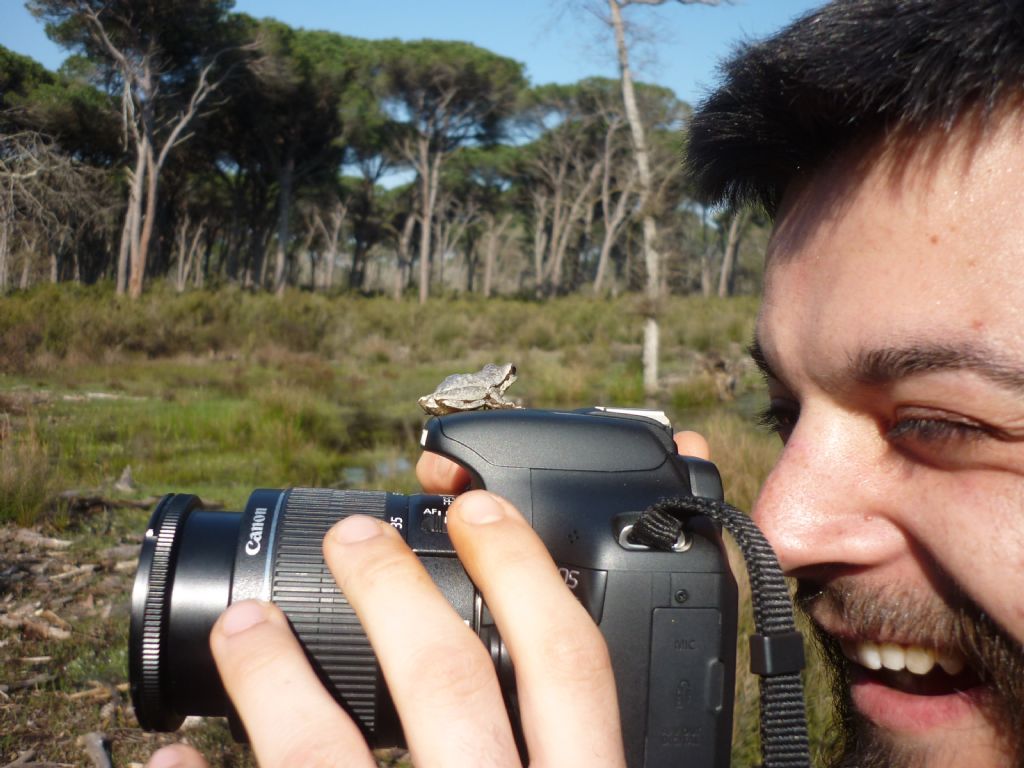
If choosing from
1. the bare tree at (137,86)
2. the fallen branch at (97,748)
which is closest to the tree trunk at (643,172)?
the bare tree at (137,86)

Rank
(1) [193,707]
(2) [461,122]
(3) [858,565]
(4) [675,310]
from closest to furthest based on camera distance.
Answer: (3) [858,565] → (1) [193,707] → (4) [675,310] → (2) [461,122]

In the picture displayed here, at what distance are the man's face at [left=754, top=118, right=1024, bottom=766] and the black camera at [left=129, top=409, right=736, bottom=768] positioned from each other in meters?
0.13

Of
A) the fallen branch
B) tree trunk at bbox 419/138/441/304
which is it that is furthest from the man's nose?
tree trunk at bbox 419/138/441/304

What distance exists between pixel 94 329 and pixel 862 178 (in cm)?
1038

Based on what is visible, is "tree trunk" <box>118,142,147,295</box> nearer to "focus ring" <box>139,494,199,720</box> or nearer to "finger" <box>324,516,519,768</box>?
"focus ring" <box>139,494,199,720</box>

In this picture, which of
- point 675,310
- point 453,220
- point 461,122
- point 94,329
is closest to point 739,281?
point 453,220

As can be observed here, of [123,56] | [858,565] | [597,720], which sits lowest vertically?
[597,720]

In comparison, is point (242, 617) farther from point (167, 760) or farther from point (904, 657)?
point (904, 657)

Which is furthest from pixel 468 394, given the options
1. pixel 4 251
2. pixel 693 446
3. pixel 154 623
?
pixel 4 251

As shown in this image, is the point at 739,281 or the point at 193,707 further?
the point at 739,281

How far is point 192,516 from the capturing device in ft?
3.72

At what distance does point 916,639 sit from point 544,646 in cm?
41

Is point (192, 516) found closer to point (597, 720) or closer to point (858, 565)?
point (597, 720)

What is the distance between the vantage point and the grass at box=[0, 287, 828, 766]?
2811mm
